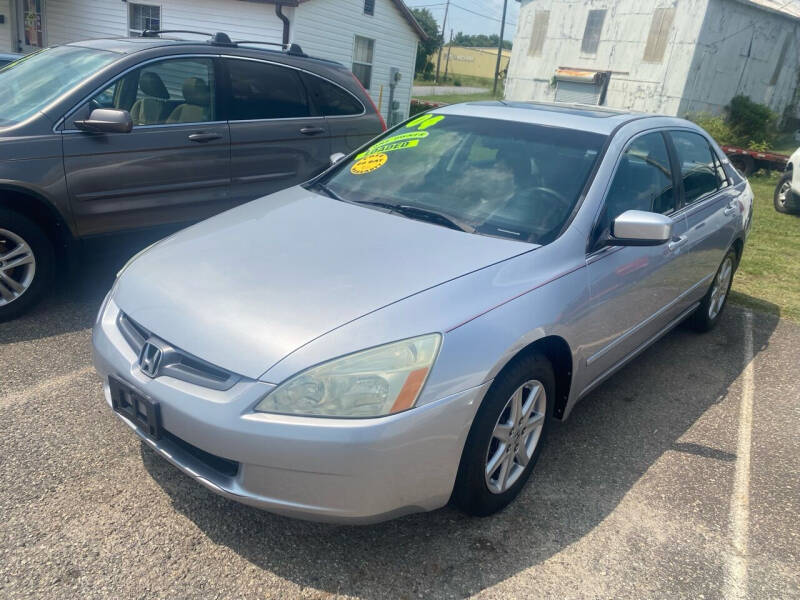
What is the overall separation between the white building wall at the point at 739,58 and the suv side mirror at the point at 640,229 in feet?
82.5

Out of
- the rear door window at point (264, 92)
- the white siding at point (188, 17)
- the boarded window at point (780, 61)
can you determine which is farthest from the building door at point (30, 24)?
the boarded window at point (780, 61)

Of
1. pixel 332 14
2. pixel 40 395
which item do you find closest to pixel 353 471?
pixel 40 395

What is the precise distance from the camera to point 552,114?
383 centimetres

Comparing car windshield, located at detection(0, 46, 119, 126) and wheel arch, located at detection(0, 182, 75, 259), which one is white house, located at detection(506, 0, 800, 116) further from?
wheel arch, located at detection(0, 182, 75, 259)

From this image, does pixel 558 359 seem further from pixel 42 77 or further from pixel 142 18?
pixel 142 18

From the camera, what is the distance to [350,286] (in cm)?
255

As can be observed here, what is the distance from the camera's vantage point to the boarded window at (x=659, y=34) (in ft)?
83.4

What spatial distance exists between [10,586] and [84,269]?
3418 millimetres

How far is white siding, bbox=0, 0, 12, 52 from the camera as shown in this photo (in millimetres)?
17562

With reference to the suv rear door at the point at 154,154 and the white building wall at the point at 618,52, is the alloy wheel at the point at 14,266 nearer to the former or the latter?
the suv rear door at the point at 154,154

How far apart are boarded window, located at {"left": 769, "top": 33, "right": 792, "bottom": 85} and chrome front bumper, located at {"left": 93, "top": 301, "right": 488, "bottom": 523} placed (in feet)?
108

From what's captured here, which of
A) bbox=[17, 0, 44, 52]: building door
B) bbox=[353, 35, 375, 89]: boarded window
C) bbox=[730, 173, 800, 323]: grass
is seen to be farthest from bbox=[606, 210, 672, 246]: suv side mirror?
bbox=[17, 0, 44, 52]: building door

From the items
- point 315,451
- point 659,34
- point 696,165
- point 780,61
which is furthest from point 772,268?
→ point 780,61

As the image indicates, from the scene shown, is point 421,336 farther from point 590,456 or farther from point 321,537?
point 590,456
